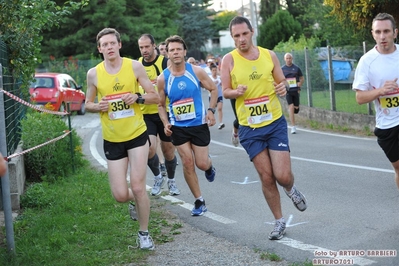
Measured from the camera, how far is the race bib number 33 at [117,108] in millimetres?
7426

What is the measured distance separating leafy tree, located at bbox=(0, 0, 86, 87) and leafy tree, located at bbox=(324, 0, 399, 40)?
8419 mm

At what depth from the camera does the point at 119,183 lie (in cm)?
746

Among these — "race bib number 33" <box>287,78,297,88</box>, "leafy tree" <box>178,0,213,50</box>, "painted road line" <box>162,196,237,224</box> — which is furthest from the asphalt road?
"leafy tree" <box>178,0,213,50</box>

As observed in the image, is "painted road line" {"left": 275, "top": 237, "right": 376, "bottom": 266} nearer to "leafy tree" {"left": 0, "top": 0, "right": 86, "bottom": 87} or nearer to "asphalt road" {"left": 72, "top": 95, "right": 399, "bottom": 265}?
"asphalt road" {"left": 72, "top": 95, "right": 399, "bottom": 265}

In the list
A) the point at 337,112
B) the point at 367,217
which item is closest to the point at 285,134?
the point at 367,217

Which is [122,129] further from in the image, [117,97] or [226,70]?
[226,70]

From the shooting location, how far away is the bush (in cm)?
1185

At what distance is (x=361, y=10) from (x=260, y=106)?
11.3 meters

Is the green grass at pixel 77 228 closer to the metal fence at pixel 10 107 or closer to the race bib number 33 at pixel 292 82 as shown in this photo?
the metal fence at pixel 10 107

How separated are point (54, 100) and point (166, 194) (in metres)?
17.2

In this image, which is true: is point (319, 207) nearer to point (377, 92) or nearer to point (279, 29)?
point (377, 92)

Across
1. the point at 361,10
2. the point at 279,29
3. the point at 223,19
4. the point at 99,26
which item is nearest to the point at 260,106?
the point at 361,10

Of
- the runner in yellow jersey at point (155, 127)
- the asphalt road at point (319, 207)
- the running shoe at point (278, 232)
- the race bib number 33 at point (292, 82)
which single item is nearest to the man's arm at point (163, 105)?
the runner in yellow jersey at point (155, 127)

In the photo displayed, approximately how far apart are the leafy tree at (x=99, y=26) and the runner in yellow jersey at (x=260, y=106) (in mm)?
41761
